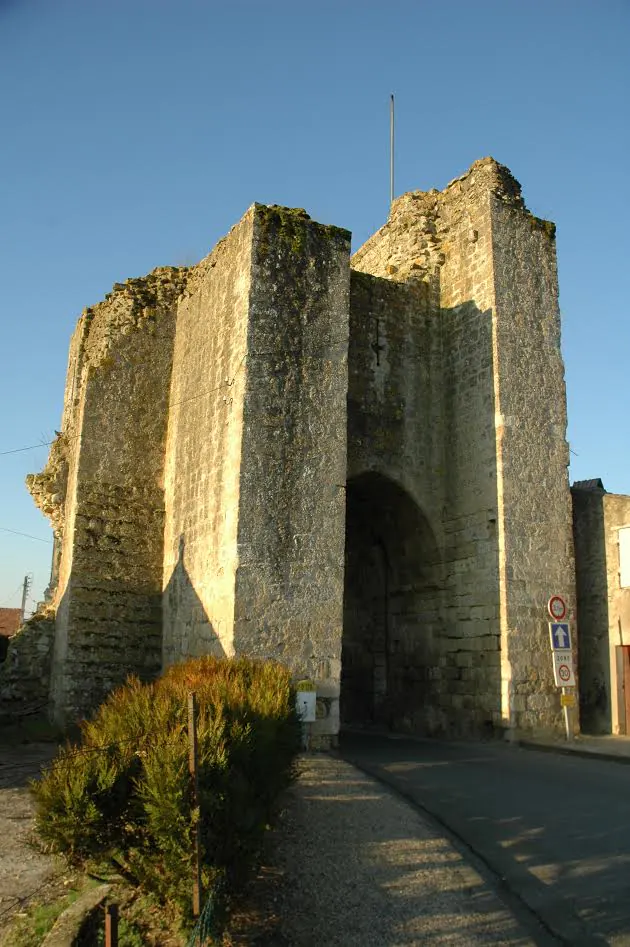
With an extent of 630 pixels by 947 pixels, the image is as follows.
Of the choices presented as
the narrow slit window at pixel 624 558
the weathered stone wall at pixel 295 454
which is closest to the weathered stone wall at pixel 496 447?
the narrow slit window at pixel 624 558

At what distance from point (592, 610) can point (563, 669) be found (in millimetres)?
1550

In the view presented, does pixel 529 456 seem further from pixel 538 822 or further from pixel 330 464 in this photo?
pixel 538 822

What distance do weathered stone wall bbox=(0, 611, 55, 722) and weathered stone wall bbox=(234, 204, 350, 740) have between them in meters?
4.50

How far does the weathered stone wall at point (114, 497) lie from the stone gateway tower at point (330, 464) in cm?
3

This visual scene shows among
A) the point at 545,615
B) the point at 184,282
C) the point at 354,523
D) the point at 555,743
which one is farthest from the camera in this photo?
the point at 354,523

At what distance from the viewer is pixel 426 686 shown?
43.7 ft

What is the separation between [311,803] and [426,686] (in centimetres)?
669

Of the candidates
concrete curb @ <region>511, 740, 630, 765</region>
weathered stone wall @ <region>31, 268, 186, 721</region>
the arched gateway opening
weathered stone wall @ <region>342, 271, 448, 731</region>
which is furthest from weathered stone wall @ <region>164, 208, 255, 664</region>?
concrete curb @ <region>511, 740, 630, 765</region>

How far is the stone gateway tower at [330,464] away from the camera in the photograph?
1066 cm

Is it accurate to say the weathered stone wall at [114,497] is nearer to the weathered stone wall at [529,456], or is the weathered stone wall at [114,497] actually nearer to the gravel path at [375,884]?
the weathered stone wall at [529,456]

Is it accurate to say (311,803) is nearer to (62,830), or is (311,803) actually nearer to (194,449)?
→ (62,830)

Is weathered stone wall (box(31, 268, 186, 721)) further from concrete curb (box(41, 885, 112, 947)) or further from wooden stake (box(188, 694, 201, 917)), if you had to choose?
wooden stake (box(188, 694, 201, 917))

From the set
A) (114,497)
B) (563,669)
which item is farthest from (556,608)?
(114,497)

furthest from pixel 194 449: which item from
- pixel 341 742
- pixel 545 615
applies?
pixel 545 615
